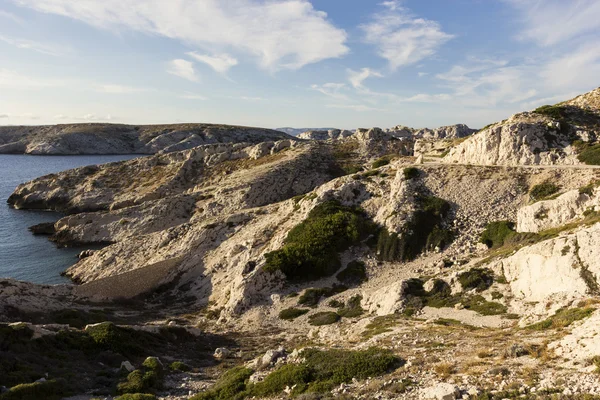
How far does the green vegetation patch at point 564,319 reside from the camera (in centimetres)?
1896

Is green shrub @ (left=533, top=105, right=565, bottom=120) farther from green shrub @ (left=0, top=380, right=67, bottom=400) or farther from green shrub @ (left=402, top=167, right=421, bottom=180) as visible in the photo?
green shrub @ (left=0, top=380, right=67, bottom=400)

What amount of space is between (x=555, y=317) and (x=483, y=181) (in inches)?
1192

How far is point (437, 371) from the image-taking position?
15414 mm

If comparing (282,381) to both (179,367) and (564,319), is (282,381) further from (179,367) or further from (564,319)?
(564,319)

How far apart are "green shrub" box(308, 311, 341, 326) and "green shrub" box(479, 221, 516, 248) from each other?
59.6ft

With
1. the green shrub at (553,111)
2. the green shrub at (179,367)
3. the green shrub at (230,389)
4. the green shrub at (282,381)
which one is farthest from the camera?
the green shrub at (553,111)

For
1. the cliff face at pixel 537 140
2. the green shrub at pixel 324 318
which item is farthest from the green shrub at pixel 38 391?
the cliff face at pixel 537 140

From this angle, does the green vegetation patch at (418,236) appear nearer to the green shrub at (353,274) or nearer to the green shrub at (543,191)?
the green shrub at (353,274)

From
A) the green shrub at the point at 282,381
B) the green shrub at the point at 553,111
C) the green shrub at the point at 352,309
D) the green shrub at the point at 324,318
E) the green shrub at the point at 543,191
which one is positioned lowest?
the green shrub at the point at 324,318

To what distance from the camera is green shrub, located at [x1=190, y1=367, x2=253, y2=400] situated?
18.2 meters

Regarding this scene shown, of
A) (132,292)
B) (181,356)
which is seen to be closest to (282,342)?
(181,356)

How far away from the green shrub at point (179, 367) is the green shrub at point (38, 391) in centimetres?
641

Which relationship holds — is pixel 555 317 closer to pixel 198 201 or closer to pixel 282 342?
pixel 282 342

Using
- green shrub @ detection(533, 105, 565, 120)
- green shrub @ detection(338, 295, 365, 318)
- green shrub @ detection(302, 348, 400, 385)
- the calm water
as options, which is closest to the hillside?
green shrub @ detection(302, 348, 400, 385)
